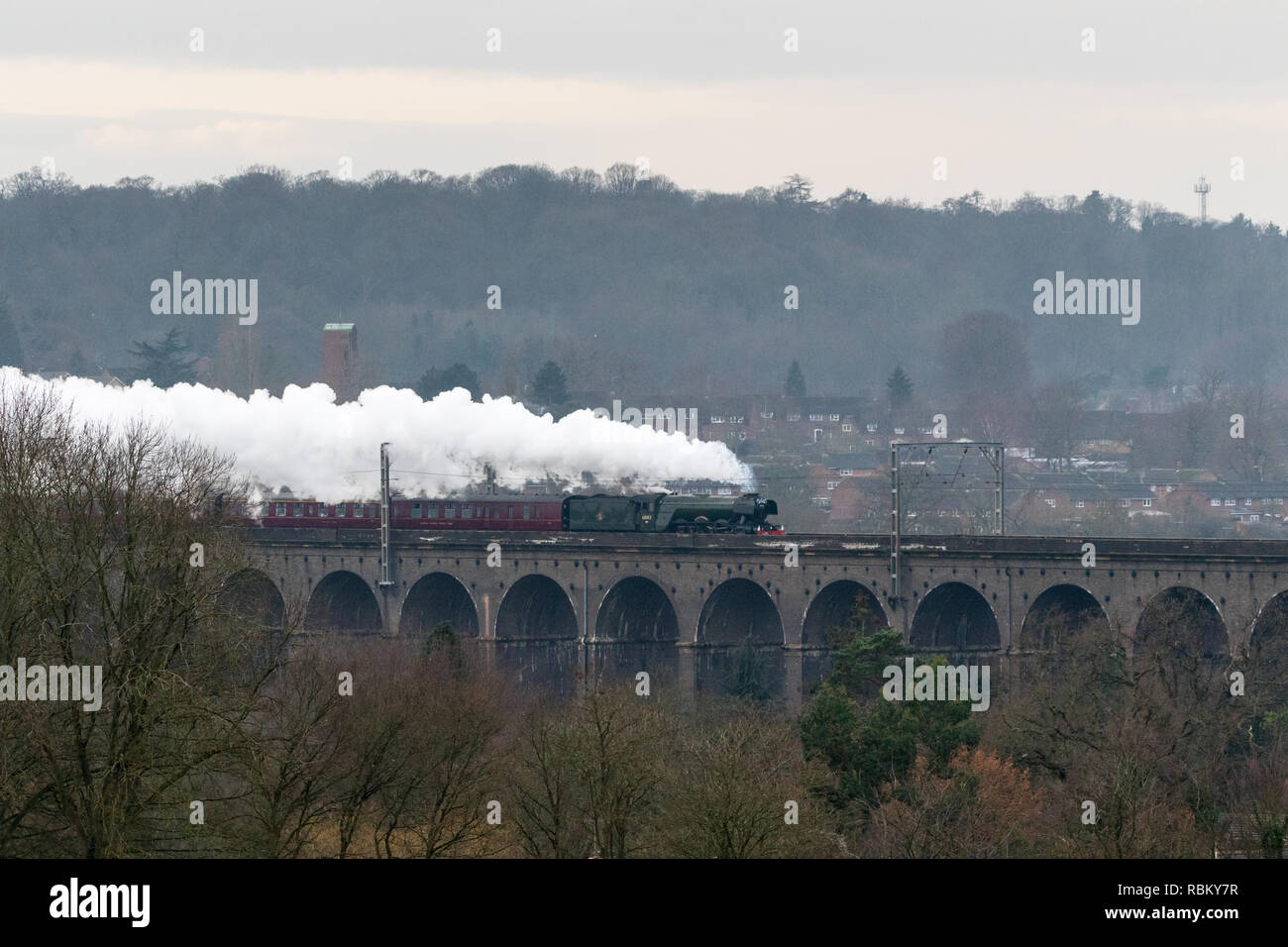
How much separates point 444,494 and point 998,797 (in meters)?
60.5

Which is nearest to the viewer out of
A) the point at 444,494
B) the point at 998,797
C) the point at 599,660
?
the point at 998,797

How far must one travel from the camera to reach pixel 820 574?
102 m

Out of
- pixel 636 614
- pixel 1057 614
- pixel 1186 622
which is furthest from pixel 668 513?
pixel 1186 622

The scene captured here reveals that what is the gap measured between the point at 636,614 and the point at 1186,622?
107ft

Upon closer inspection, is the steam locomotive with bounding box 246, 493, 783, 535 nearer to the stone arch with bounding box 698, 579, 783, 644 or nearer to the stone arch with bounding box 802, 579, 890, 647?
the stone arch with bounding box 698, 579, 783, 644

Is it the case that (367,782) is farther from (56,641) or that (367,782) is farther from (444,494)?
(444,494)

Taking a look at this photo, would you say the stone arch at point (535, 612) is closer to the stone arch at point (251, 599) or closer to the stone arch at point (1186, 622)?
the stone arch at point (251, 599)

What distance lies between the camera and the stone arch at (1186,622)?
86375 millimetres

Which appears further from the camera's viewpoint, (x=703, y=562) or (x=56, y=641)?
(x=703, y=562)

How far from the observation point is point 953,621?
9944cm

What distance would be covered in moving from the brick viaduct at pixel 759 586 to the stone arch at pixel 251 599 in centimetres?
64

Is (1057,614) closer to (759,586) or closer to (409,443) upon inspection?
(759,586)
